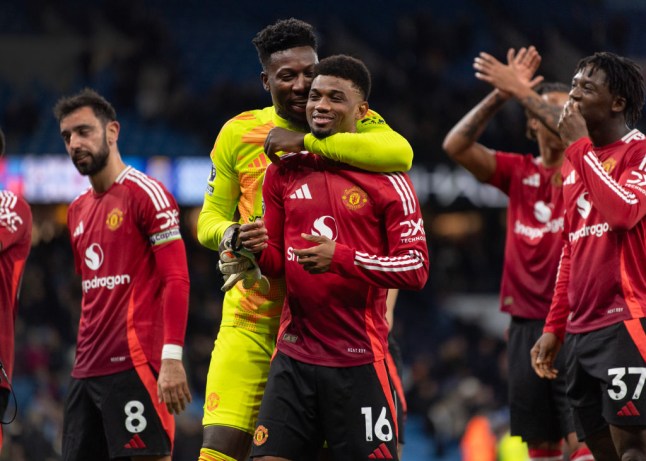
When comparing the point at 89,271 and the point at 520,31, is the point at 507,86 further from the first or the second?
the point at 520,31

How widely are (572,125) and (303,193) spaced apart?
→ 143 cm

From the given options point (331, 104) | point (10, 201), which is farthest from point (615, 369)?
point (10, 201)

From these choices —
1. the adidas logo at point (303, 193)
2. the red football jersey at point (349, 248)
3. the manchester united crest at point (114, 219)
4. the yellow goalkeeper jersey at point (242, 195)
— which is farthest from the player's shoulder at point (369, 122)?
the manchester united crest at point (114, 219)

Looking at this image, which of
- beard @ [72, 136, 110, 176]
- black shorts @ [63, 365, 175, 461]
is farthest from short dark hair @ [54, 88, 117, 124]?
black shorts @ [63, 365, 175, 461]

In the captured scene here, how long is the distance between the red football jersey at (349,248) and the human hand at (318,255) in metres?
0.11

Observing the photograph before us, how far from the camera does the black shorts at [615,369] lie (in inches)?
200

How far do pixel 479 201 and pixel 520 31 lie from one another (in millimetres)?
5225

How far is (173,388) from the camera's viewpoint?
17.5 feet

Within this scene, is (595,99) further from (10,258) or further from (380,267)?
(10,258)

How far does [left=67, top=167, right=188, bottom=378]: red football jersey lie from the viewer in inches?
229

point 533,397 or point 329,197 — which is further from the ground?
point 329,197

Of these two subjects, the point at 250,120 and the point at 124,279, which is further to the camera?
the point at 124,279

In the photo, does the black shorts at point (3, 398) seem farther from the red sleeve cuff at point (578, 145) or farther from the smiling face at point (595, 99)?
the smiling face at point (595, 99)

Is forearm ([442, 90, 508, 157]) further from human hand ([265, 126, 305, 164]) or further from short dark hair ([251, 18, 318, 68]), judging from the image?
human hand ([265, 126, 305, 164])
